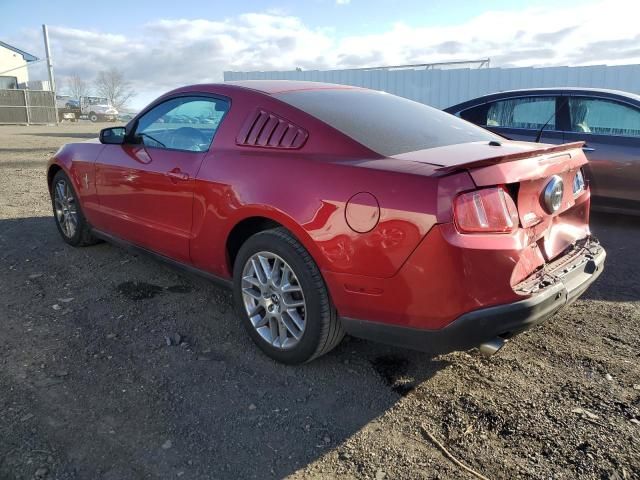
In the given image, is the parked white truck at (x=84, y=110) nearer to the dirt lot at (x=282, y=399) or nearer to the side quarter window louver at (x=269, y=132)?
the dirt lot at (x=282, y=399)

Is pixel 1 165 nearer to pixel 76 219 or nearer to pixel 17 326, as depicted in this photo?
pixel 76 219

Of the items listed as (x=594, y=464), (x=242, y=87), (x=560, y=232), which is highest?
(x=242, y=87)

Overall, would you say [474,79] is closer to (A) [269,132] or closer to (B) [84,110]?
(A) [269,132]

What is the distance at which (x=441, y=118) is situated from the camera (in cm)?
343

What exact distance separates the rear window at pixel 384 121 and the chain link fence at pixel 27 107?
31.1 metres

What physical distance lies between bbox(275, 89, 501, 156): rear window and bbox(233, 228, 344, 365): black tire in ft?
2.16

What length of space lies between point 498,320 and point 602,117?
4.52 metres

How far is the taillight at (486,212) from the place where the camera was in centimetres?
220

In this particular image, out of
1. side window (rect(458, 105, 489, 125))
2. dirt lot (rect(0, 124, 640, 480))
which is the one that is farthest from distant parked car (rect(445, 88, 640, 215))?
dirt lot (rect(0, 124, 640, 480))

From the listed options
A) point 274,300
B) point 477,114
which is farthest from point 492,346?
point 477,114

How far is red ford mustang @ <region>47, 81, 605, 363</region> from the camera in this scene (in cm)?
223

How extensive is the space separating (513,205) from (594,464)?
3.77ft

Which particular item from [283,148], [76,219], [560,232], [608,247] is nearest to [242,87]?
[283,148]

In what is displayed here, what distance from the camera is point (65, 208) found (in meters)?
4.95
